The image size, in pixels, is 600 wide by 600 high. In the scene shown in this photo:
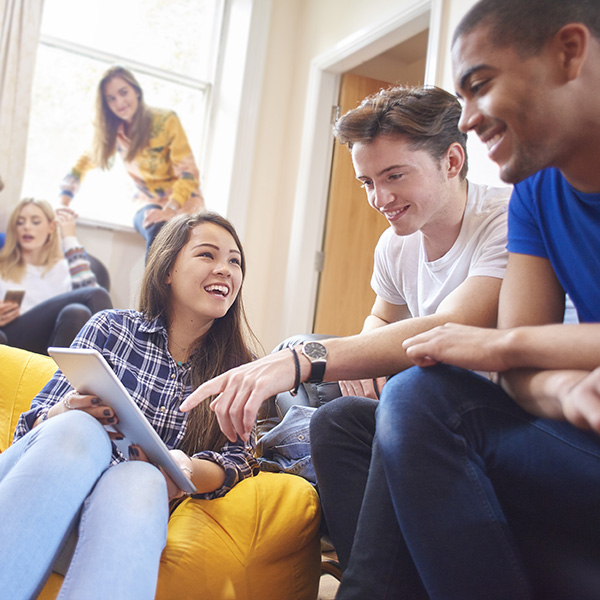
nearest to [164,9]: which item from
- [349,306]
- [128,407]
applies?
[349,306]

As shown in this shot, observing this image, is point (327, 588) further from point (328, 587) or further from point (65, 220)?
point (65, 220)

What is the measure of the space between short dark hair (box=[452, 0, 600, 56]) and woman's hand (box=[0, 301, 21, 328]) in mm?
2860

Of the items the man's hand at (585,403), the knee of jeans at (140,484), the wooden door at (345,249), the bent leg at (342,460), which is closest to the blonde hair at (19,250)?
the wooden door at (345,249)

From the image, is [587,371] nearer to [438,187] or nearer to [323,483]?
[323,483]

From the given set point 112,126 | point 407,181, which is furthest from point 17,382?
point 112,126

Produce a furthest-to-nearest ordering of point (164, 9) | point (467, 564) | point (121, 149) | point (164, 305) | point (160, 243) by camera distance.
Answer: point (164, 9) → point (121, 149) → point (160, 243) → point (164, 305) → point (467, 564)

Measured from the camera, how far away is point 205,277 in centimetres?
161

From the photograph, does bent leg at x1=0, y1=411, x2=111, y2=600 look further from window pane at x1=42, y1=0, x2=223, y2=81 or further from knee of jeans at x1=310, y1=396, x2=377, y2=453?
window pane at x1=42, y1=0, x2=223, y2=81

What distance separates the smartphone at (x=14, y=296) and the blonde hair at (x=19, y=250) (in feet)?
0.18

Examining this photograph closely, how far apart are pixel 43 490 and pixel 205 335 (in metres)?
0.68

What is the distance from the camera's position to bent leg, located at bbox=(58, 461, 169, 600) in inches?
36.2

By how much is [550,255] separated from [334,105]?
293 cm

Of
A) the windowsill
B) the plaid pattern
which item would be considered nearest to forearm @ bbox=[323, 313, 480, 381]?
the plaid pattern

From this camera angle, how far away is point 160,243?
1.77 meters
